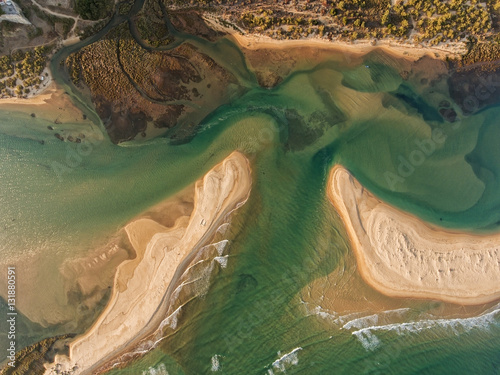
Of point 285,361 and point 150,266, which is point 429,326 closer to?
point 285,361

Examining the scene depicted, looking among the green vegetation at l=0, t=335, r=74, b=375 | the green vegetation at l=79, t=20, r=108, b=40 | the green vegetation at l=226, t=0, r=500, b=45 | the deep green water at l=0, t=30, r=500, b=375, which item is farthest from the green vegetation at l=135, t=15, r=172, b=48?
the green vegetation at l=0, t=335, r=74, b=375

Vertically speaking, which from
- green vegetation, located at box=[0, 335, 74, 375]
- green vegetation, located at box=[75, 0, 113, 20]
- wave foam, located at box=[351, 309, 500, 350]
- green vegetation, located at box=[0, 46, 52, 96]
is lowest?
green vegetation, located at box=[0, 335, 74, 375]

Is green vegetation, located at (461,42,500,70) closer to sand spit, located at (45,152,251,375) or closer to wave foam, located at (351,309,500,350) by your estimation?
sand spit, located at (45,152,251,375)

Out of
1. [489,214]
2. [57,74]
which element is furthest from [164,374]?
[489,214]

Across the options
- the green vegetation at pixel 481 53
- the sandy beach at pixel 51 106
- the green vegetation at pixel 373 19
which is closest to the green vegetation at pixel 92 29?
the sandy beach at pixel 51 106

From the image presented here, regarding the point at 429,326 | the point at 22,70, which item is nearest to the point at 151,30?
the point at 22,70

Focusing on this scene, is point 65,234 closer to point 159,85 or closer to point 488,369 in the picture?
point 159,85
